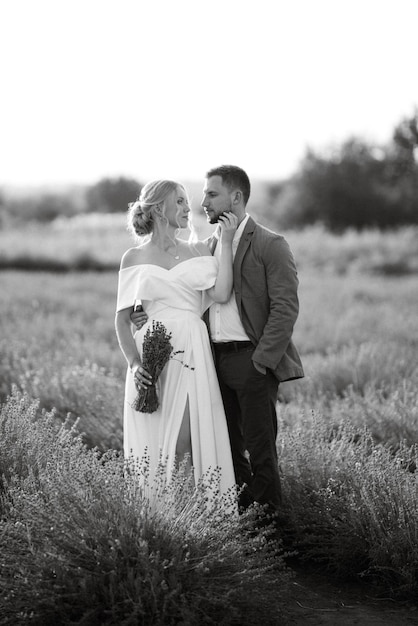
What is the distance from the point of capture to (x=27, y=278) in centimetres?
2100

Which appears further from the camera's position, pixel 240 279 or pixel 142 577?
pixel 240 279

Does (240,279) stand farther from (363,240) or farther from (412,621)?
(363,240)

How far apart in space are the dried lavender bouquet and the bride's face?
66cm

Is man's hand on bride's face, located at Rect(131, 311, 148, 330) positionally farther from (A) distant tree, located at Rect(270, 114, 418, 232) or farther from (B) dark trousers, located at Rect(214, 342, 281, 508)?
(A) distant tree, located at Rect(270, 114, 418, 232)

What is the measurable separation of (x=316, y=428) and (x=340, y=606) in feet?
6.29

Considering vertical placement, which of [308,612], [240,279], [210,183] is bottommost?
[308,612]

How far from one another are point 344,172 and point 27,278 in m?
33.0

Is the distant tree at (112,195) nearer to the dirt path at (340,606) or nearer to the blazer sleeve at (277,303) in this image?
the blazer sleeve at (277,303)

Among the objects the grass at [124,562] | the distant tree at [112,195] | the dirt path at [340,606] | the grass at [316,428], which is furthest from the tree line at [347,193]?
the grass at [124,562]

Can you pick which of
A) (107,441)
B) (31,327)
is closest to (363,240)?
(31,327)

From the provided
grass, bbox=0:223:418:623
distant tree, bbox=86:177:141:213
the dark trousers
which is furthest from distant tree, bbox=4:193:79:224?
the dark trousers

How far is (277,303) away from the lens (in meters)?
5.23

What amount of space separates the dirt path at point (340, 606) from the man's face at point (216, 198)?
227cm

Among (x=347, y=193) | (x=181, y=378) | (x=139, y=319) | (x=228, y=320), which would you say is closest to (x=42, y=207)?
(x=347, y=193)
